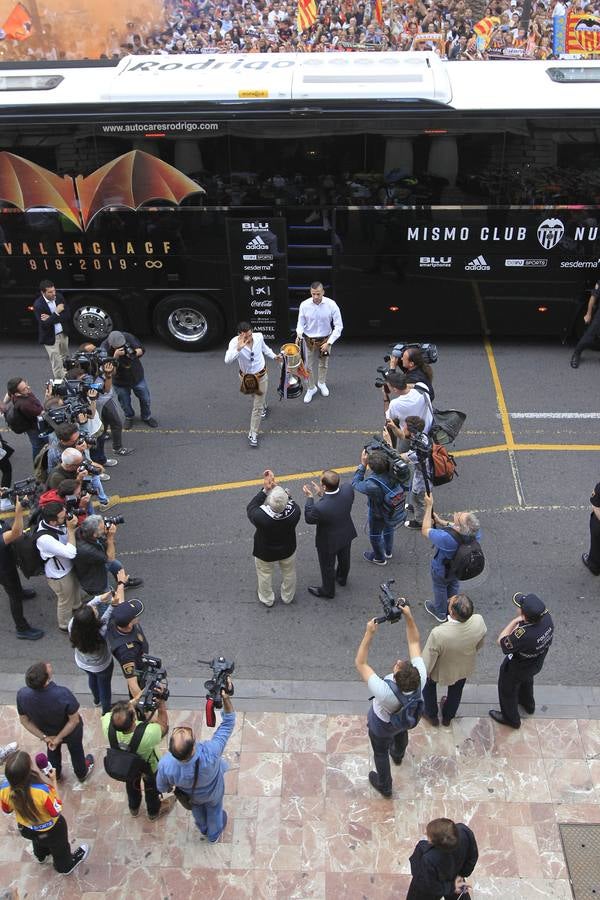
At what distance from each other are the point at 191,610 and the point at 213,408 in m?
3.91

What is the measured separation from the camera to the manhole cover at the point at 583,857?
4.76m

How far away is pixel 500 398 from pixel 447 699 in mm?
5540

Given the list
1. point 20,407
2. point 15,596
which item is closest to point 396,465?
point 15,596

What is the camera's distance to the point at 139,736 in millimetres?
4629

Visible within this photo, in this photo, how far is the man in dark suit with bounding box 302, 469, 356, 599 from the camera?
6328 millimetres

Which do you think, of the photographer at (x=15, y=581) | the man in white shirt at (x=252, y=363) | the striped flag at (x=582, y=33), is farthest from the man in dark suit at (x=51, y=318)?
the striped flag at (x=582, y=33)

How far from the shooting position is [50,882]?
→ 4898 millimetres

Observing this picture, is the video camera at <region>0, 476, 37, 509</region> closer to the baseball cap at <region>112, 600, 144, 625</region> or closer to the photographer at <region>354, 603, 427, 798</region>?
the baseball cap at <region>112, 600, 144, 625</region>

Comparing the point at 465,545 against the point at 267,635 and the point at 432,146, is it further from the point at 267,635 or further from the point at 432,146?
the point at 432,146

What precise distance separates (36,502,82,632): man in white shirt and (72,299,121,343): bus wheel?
6.05m

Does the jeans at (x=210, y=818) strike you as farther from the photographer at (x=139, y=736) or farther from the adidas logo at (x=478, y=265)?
the adidas logo at (x=478, y=265)

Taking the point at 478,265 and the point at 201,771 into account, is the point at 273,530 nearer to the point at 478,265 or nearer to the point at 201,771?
the point at 201,771

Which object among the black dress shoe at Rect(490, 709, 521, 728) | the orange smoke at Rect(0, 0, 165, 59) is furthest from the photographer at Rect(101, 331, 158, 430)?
Result: the orange smoke at Rect(0, 0, 165, 59)

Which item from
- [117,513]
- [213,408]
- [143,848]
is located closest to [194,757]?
[143,848]
